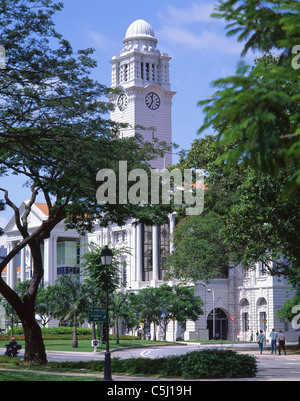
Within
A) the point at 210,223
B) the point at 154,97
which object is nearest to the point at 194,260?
the point at 210,223

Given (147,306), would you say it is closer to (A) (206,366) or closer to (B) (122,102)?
(A) (206,366)

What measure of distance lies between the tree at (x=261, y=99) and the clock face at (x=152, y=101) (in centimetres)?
10370

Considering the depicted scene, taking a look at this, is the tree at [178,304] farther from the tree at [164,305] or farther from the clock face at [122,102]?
the clock face at [122,102]

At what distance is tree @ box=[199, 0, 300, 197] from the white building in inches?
2330

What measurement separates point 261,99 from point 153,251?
8573 centimetres

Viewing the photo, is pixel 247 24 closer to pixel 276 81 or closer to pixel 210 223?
pixel 276 81

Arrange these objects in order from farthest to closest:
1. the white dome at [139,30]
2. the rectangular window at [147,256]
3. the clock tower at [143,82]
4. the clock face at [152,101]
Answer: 1. the white dome at [139,30]
2. the clock face at [152,101]
3. the clock tower at [143,82]
4. the rectangular window at [147,256]

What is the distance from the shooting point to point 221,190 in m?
40.8

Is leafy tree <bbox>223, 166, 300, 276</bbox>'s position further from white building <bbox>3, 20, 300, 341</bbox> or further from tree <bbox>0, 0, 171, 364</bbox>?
white building <bbox>3, 20, 300, 341</bbox>

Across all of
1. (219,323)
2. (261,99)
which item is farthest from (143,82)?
(261,99)

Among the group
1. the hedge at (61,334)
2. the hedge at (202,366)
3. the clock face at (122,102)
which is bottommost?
the hedge at (61,334)

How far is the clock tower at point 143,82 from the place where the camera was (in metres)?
113

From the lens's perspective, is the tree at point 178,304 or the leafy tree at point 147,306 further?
the tree at point 178,304

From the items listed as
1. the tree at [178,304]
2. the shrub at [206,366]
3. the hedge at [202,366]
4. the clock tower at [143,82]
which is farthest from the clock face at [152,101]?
the shrub at [206,366]
